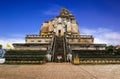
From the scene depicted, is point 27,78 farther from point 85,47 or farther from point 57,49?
point 85,47

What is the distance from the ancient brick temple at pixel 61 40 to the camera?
94.0ft

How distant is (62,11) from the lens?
2040 inches

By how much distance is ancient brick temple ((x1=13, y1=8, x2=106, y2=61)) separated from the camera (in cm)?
2864

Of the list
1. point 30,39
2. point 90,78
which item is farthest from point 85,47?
point 90,78

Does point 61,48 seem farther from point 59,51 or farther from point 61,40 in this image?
point 61,40

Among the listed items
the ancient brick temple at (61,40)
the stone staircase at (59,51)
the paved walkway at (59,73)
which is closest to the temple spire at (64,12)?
the ancient brick temple at (61,40)

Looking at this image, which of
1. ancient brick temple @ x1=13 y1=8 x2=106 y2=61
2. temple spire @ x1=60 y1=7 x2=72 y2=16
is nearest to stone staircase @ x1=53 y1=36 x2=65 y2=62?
ancient brick temple @ x1=13 y1=8 x2=106 y2=61

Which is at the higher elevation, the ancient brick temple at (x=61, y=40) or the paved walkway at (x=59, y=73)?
the ancient brick temple at (x=61, y=40)

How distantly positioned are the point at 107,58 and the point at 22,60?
12.3 metres

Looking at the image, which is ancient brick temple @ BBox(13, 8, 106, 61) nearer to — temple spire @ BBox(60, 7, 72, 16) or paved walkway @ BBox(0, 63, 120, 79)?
temple spire @ BBox(60, 7, 72, 16)

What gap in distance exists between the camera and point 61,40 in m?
33.8

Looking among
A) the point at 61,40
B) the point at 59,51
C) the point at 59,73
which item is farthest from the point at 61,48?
the point at 59,73

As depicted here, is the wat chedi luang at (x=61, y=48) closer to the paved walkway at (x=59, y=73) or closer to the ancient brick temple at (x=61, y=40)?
the ancient brick temple at (x=61, y=40)

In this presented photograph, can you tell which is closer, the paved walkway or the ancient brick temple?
the paved walkway
